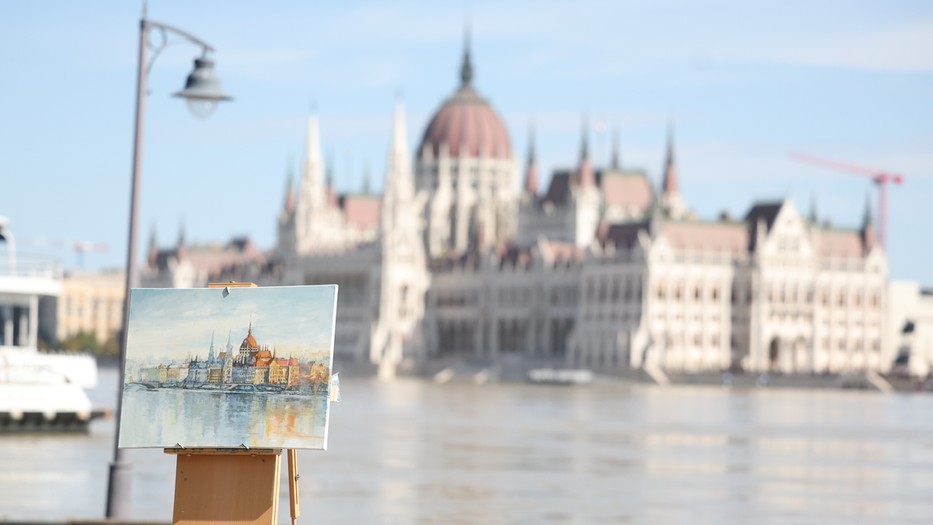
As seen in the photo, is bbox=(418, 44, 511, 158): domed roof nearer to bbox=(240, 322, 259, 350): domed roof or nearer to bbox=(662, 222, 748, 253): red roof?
bbox=(662, 222, 748, 253): red roof

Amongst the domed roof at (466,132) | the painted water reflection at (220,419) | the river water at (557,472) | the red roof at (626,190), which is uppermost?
the domed roof at (466,132)

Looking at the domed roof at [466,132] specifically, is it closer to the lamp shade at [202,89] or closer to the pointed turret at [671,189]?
the pointed turret at [671,189]

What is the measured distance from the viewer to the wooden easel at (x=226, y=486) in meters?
13.7

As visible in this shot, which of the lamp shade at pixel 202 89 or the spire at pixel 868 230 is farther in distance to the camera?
the spire at pixel 868 230

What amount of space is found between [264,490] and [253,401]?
2.12ft

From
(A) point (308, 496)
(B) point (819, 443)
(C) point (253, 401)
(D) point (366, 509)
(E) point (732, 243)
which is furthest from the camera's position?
(E) point (732, 243)

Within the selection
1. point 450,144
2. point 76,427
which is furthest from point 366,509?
point 450,144

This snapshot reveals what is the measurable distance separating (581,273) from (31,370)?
116508 millimetres

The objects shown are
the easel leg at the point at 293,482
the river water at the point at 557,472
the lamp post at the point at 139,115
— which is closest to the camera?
the easel leg at the point at 293,482

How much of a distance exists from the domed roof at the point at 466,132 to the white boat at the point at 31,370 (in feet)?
477

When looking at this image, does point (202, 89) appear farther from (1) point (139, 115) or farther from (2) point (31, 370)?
(2) point (31, 370)

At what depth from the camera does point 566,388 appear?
137m

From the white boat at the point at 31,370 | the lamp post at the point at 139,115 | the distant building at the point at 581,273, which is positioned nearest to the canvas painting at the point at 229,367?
the lamp post at the point at 139,115

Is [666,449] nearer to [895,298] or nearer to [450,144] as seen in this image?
[895,298]
